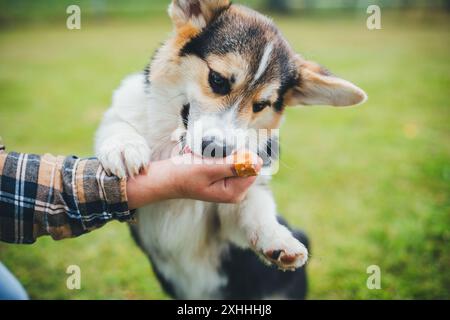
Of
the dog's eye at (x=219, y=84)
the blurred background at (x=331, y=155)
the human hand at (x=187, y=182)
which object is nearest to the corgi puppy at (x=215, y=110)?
the dog's eye at (x=219, y=84)

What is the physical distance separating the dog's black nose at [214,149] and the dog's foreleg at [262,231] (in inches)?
18.3

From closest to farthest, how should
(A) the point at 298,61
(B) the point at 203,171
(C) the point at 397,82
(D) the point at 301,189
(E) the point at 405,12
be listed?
(B) the point at 203,171
(A) the point at 298,61
(D) the point at 301,189
(C) the point at 397,82
(E) the point at 405,12

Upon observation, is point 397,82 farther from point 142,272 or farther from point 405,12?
point 405,12

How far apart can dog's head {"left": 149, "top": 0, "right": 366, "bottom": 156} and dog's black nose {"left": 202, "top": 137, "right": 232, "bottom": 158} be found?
7.0 inches

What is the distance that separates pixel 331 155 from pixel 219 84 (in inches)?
133

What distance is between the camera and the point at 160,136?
259 cm

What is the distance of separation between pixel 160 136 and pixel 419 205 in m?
2.88

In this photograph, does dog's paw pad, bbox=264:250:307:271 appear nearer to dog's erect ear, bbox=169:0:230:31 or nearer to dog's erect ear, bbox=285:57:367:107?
dog's erect ear, bbox=285:57:367:107

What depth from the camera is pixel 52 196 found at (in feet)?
6.56

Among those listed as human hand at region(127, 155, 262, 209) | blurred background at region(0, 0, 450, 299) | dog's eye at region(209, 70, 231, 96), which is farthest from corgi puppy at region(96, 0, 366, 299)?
blurred background at region(0, 0, 450, 299)

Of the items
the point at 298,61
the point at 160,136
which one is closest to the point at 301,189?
the point at 298,61

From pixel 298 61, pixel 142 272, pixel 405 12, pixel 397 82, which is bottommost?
pixel 142 272

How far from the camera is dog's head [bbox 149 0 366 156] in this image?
8.11ft

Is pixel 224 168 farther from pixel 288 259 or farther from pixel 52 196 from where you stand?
→ pixel 52 196
